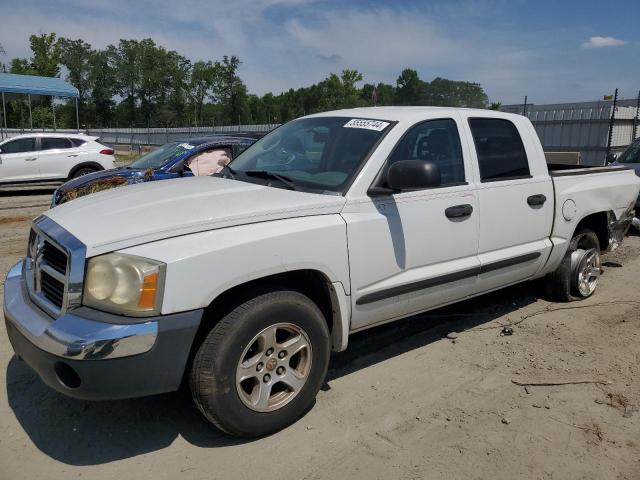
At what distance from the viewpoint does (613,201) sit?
213 inches

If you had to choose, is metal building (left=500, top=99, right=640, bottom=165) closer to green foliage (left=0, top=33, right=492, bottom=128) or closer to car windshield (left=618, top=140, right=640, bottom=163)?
car windshield (left=618, top=140, right=640, bottom=163)

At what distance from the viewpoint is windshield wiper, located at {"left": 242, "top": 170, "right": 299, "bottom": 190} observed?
11.5 feet

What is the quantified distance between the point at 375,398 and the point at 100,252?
1909mm

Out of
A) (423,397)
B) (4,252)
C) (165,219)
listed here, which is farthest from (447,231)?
(4,252)

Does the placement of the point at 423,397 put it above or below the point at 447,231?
below

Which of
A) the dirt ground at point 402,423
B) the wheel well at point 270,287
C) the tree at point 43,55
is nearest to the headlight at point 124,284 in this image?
the wheel well at point 270,287

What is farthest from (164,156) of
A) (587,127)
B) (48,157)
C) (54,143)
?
(587,127)

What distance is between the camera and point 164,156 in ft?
28.5

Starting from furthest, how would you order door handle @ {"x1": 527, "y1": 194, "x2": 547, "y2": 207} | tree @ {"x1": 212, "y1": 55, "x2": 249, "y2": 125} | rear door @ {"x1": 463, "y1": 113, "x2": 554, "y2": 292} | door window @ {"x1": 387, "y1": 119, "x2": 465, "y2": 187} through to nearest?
tree @ {"x1": 212, "y1": 55, "x2": 249, "y2": 125} → door handle @ {"x1": 527, "y1": 194, "x2": 547, "y2": 207} → rear door @ {"x1": 463, "y1": 113, "x2": 554, "y2": 292} → door window @ {"x1": 387, "y1": 119, "x2": 465, "y2": 187}

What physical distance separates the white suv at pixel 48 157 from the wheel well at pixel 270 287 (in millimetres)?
13041

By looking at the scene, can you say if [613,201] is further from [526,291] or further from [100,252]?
[100,252]

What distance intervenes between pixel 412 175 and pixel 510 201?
1.36 metres

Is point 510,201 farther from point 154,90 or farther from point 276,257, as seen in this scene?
point 154,90

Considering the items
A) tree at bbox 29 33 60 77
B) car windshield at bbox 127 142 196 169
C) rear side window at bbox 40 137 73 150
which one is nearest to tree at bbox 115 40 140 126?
tree at bbox 29 33 60 77
